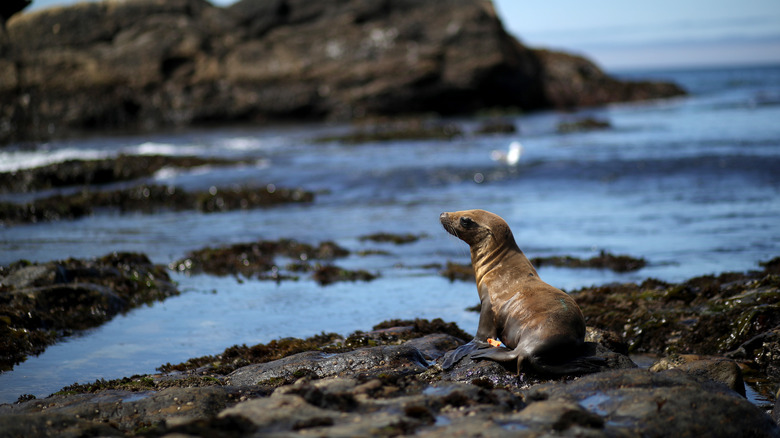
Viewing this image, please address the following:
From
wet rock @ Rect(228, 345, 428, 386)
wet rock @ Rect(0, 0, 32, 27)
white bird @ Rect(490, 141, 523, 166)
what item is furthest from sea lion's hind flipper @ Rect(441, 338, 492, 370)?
white bird @ Rect(490, 141, 523, 166)

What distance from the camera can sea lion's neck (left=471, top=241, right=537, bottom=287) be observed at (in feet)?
21.5

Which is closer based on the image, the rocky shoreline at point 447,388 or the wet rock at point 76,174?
the rocky shoreline at point 447,388

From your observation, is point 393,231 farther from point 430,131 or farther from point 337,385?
point 430,131

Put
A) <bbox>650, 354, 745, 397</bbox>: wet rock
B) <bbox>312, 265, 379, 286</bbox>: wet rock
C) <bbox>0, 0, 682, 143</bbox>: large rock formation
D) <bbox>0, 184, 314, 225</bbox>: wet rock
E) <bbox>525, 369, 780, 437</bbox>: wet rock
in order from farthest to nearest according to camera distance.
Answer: <bbox>0, 0, 682, 143</bbox>: large rock formation < <bbox>0, 184, 314, 225</bbox>: wet rock < <bbox>312, 265, 379, 286</bbox>: wet rock < <bbox>650, 354, 745, 397</bbox>: wet rock < <bbox>525, 369, 780, 437</bbox>: wet rock

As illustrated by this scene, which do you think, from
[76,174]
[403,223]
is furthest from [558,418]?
[76,174]

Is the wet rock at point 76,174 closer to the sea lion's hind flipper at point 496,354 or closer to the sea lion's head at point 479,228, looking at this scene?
the sea lion's head at point 479,228

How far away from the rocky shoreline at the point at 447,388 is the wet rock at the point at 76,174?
13.5 metres

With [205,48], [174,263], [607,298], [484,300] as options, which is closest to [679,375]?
[484,300]

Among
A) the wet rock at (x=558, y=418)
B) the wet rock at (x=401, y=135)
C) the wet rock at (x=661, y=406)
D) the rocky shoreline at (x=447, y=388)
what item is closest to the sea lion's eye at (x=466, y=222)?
the rocky shoreline at (x=447, y=388)

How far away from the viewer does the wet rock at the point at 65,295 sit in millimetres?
7359

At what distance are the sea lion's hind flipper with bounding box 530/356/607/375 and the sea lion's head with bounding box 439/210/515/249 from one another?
1.46 m

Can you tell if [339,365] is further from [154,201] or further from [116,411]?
[154,201]

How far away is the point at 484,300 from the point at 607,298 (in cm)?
248

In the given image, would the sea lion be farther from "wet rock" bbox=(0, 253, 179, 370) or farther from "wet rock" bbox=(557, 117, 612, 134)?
"wet rock" bbox=(557, 117, 612, 134)
